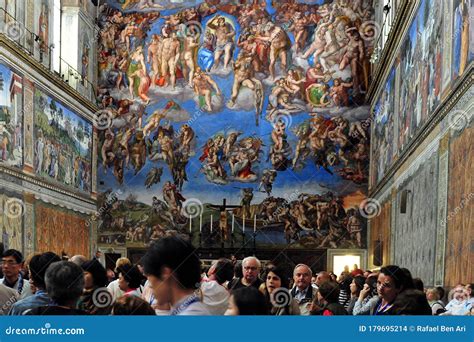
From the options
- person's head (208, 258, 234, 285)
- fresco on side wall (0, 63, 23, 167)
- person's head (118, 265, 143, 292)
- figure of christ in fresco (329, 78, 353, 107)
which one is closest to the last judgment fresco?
figure of christ in fresco (329, 78, 353, 107)

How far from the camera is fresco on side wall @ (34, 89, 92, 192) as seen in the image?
27172mm

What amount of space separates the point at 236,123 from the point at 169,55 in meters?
4.08

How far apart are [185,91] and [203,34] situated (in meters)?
2.55

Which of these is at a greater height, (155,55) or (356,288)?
(155,55)

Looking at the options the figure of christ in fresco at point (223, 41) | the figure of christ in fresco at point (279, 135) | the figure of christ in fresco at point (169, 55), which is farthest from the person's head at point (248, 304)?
the figure of christ in fresco at point (169, 55)

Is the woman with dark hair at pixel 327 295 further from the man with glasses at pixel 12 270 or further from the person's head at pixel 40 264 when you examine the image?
the man with glasses at pixel 12 270

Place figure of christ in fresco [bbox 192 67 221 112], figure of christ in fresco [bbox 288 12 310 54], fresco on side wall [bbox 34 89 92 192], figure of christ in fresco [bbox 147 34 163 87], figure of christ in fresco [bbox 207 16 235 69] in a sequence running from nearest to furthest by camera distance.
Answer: fresco on side wall [bbox 34 89 92 192] < figure of christ in fresco [bbox 288 12 310 54] < figure of christ in fresco [bbox 192 67 221 112] < figure of christ in fresco [bbox 207 16 235 69] < figure of christ in fresco [bbox 147 34 163 87]

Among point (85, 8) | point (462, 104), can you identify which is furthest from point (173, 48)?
point (462, 104)

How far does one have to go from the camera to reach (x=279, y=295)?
7395 mm

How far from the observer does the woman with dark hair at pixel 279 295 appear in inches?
277

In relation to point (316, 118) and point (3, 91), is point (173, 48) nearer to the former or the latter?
point (316, 118)

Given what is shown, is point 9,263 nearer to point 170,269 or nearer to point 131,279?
point 131,279

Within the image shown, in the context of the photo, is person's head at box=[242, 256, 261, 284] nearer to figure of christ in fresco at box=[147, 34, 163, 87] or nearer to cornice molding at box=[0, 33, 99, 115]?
cornice molding at box=[0, 33, 99, 115]

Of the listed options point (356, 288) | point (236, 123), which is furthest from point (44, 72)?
point (356, 288)
